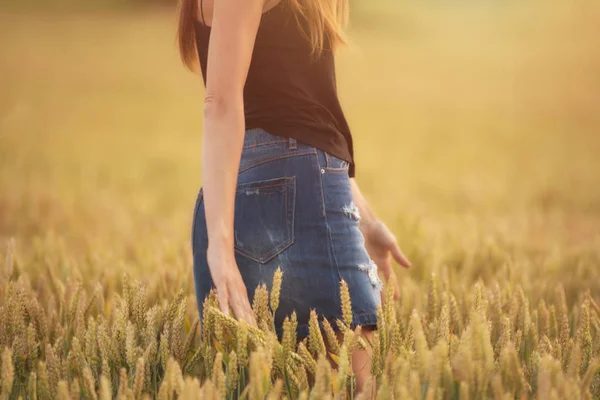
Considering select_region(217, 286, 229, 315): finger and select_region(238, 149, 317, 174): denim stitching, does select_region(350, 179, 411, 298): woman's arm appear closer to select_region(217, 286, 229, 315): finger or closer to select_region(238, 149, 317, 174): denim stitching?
select_region(238, 149, 317, 174): denim stitching

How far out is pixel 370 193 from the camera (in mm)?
6133

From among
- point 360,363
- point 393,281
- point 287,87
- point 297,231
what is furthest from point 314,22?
point 360,363

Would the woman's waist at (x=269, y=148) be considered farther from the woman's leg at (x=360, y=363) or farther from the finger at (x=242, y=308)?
the woman's leg at (x=360, y=363)

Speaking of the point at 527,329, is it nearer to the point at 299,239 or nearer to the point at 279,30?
the point at 299,239

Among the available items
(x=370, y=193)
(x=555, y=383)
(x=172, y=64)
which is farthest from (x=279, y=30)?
(x=172, y=64)

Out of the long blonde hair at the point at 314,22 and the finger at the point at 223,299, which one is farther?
the long blonde hair at the point at 314,22

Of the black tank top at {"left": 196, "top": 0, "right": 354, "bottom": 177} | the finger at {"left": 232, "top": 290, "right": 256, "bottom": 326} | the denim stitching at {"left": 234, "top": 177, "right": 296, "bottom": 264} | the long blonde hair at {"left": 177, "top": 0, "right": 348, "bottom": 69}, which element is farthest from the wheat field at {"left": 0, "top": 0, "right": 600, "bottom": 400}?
the black tank top at {"left": 196, "top": 0, "right": 354, "bottom": 177}

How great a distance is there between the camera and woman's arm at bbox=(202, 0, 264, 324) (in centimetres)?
176

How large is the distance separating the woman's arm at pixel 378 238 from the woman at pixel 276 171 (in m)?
0.35

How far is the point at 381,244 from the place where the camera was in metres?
2.34

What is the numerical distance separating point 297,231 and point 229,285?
211 millimetres

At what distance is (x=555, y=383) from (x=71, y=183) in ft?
17.7

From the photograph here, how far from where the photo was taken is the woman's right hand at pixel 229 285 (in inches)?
68.6

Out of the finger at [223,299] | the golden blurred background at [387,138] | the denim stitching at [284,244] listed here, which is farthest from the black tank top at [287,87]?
the finger at [223,299]
